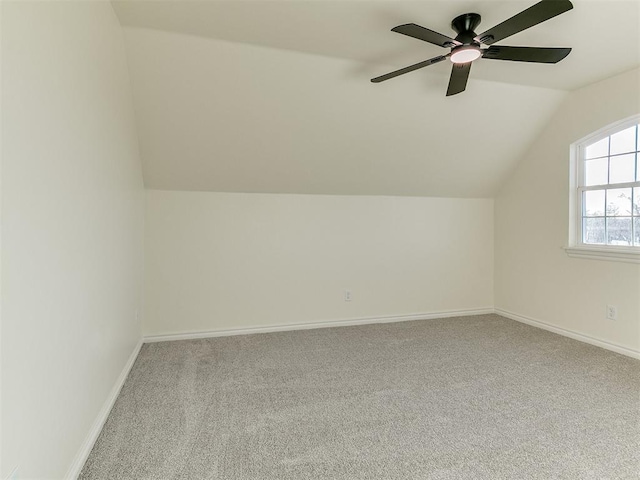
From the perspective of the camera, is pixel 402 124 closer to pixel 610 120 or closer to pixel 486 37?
pixel 486 37

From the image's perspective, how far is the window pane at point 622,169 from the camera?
3034mm

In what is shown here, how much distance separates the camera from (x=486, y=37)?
1.86 m

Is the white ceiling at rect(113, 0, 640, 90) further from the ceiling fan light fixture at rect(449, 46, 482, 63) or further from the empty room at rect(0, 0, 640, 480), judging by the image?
the ceiling fan light fixture at rect(449, 46, 482, 63)

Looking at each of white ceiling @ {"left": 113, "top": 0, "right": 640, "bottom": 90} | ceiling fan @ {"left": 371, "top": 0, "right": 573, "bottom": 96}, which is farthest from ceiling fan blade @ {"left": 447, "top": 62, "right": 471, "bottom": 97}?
white ceiling @ {"left": 113, "top": 0, "right": 640, "bottom": 90}

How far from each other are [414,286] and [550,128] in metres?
2.25

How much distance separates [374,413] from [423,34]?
2.18 metres

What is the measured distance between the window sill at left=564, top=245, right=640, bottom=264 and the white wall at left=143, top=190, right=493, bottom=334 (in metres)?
1.16

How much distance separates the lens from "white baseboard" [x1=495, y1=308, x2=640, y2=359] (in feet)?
9.75

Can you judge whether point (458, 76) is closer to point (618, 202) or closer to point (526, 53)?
point (526, 53)

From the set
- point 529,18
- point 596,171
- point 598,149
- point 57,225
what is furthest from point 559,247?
point 57,225

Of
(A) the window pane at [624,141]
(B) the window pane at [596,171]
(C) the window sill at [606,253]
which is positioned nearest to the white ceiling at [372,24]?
(A) the window pane at [624,141]

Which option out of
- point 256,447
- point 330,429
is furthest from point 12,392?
point 330,429

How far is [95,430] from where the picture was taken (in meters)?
1.81

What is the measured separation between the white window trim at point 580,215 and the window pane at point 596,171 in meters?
0.05
